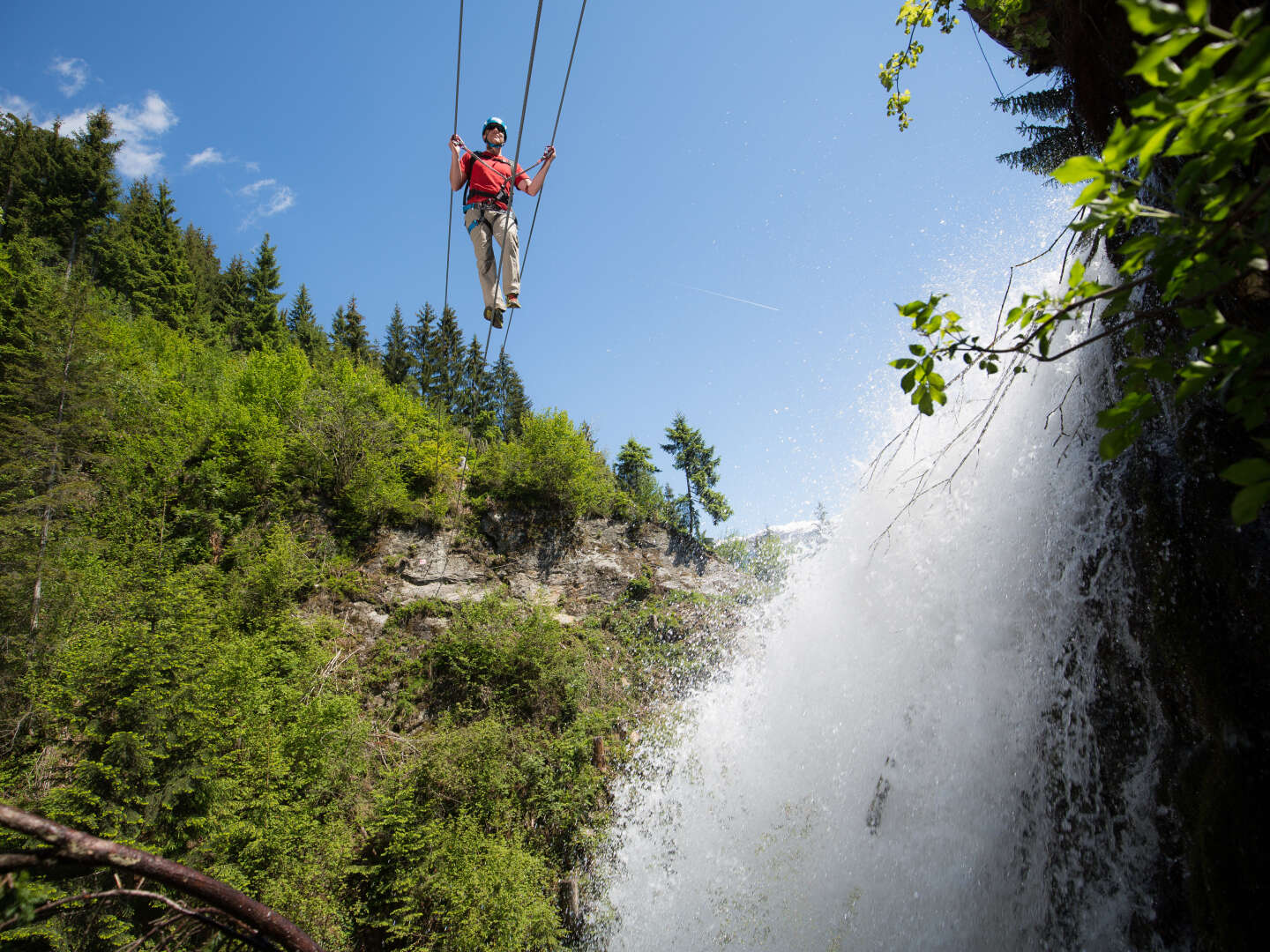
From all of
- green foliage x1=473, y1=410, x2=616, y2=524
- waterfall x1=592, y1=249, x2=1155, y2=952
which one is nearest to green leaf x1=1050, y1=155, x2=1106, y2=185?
waterfall x1=592, y1=249, x2=1155, y2=952

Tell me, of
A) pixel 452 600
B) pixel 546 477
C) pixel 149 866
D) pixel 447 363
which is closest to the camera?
pixel 149 866

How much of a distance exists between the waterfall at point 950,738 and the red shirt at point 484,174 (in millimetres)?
5437

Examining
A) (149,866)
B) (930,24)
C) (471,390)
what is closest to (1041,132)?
(930,24)

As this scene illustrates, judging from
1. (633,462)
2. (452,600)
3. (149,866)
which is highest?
(633,462)

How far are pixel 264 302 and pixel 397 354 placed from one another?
7.61 m

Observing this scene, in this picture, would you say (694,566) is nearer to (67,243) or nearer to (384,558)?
(384,558)

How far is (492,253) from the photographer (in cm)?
621

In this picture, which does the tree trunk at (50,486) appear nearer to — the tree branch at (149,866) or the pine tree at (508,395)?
the tree branch at (149,866)

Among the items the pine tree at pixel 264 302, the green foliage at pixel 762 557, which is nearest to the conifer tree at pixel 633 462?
the green foliage at pixel 762 557

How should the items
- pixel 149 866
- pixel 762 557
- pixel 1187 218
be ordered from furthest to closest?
pixel 762 557, pixel 149 866, pixel 1187 218

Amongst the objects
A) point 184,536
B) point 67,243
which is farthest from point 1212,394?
point 67,243

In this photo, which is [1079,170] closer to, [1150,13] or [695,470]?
[1150,13]

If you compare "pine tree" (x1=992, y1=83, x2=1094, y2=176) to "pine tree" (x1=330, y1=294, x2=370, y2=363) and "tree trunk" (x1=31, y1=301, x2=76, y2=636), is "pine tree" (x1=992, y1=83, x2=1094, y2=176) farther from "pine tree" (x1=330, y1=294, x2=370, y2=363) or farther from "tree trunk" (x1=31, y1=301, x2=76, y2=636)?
"pine tree" (x1=330, y1=294, x2=370, y2=363)

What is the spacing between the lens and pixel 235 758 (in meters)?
7.63
